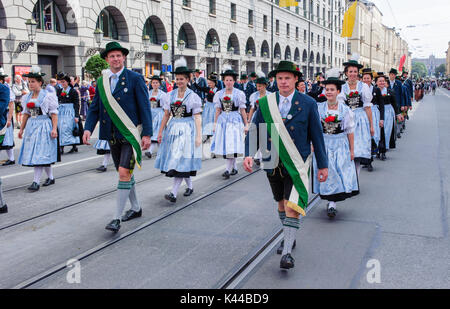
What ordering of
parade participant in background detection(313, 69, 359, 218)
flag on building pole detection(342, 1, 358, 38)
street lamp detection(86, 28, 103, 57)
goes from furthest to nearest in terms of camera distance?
1. flag on building pole detection(342, 1, 358, 38)
2. street lamp detection(86, 28, 103, 57)
3. parade participant in background detection(313, 69, 359, 218)

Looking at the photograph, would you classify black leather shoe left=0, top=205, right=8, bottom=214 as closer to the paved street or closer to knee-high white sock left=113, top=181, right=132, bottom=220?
the paved street

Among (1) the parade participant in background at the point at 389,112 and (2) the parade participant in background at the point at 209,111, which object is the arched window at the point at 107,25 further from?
(1) the parade participant in background at the point at 389,112

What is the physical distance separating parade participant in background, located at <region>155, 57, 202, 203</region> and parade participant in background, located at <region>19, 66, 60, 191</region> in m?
2.05

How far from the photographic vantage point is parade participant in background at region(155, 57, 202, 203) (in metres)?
6.53

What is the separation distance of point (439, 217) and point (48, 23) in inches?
732

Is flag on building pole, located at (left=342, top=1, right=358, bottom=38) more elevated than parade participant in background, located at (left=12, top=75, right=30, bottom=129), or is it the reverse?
flag on building pole, located at (left=342, top=1, right=358, bottom=38)

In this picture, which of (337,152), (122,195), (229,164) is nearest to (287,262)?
(122,195)

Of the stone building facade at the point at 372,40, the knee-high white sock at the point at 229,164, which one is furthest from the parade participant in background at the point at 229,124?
the stone building facade at the point at 372,40

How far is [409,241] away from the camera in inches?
191

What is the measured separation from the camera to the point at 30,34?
17625mm

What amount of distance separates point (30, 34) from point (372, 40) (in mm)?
98010

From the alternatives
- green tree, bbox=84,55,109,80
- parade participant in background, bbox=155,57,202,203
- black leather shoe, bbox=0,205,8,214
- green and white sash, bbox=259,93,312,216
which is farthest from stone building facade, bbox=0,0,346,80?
green and white sash, bbox=259,93,312,216

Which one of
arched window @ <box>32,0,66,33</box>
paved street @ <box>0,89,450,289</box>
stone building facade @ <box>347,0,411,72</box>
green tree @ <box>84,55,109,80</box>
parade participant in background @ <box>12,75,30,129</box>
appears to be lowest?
paved street @ <box>0,89,450,289</box>
